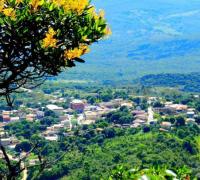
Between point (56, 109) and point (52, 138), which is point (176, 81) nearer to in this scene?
point (56, 109)

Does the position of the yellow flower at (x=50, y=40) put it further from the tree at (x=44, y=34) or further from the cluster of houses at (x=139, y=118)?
the cluster of houses at (x=139, y=118)

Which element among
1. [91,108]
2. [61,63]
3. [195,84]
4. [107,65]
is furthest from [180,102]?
[107,65]

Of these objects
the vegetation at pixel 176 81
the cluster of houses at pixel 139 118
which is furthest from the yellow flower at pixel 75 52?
the vegetation at pixel 176 81

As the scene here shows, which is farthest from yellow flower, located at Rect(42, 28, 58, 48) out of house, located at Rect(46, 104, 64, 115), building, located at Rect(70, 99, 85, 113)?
building, located at Rect(70, 99, 85, 113)

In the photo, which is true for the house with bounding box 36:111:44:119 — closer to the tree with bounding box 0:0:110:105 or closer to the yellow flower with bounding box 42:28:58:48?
the tree with bounding box 0:0:110:105

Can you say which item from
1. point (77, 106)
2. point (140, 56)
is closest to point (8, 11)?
point (77, 106)

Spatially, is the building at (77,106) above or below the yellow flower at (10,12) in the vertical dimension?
below

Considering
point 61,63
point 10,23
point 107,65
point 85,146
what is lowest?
point 107,65

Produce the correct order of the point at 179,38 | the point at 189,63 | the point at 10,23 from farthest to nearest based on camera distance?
the point at 179,38 < the point at 189,63 < the point at 10,23

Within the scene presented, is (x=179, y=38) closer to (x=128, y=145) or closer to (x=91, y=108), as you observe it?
(x=91, y=108)
